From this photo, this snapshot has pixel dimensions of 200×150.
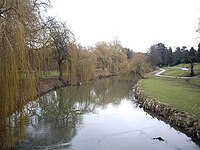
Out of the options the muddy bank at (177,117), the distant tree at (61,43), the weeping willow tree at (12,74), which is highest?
the distant tree at (61,43)

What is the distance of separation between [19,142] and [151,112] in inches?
392

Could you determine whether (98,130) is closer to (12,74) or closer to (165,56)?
(12,74)

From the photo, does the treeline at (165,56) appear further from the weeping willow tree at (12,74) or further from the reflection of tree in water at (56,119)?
the weeping willow tree at (12,74)

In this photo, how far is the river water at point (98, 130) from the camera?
1168 cm

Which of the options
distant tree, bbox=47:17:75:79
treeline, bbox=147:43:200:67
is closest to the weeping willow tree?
distant tree, bbox=47:17:75:79

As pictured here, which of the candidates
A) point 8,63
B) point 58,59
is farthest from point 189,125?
point 58,59

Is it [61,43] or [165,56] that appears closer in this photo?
[61,43]

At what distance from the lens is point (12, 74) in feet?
27.8

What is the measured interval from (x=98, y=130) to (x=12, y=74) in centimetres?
697

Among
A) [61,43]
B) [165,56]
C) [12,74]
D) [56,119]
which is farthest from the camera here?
[165,56]

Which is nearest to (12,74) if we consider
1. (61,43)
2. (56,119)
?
(56,119)

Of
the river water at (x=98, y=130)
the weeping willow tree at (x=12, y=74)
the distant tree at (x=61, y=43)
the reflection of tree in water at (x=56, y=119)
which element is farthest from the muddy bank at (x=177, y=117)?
the distant tree at (x=61, y=43)

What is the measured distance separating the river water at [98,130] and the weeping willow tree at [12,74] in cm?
176

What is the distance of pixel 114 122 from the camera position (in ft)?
53.1
